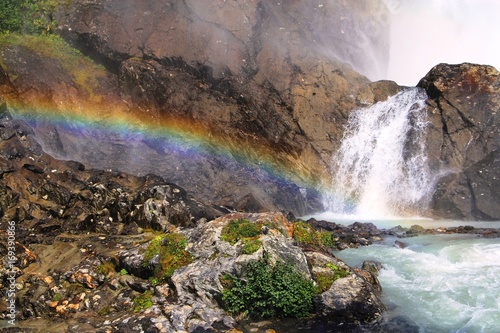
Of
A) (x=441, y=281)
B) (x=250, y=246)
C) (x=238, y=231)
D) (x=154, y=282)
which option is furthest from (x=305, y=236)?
(x=154, y=282)

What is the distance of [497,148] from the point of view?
2792cm

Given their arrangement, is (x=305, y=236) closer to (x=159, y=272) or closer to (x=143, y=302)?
(x=159, y=272)

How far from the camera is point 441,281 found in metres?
13.6

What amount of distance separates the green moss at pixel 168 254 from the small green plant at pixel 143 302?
2.19 feet

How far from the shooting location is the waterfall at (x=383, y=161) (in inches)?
1182

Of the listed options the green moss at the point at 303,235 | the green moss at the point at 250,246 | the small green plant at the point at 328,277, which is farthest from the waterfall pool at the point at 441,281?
the green moss at the point at 250,246

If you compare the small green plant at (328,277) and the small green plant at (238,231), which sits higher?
the small green plant at (238,231)

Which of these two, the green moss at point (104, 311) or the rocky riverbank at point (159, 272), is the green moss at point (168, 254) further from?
the green moss at point (104, 311)

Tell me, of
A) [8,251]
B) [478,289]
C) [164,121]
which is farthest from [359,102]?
[8,251]

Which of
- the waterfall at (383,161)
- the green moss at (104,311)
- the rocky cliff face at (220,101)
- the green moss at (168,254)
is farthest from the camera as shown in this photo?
the waterfall at (383,161)

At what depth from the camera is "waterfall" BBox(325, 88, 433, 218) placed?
98.5ft

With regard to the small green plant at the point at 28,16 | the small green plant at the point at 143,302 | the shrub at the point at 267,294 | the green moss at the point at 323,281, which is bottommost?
the small green plant at the point at 143,302

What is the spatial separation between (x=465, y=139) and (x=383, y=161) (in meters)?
5.73

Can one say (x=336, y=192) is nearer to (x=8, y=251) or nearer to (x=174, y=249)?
(x=174, y=249)
